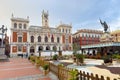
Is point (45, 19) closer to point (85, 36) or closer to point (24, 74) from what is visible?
point (85, 36)

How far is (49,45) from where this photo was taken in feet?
174

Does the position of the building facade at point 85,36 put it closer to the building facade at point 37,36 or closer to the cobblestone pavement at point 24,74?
the building facade at point 37,36

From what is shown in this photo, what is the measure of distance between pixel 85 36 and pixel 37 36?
24.5m

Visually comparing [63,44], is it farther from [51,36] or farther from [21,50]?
[21,50]

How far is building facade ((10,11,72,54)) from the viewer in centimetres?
4772

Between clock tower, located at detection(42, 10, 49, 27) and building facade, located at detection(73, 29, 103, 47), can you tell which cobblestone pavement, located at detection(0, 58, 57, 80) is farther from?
building facade, located at detection(73, 29, 103, 47)

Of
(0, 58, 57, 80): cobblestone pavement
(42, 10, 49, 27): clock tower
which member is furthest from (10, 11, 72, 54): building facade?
(0, 58, 57, 80): cobblestone pavement

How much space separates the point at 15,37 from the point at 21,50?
5182 millimetres

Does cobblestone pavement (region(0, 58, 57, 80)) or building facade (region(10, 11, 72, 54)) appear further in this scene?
building facade (region(10, 11, 72, 54))

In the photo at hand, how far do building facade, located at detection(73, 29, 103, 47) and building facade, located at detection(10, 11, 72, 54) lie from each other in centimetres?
627

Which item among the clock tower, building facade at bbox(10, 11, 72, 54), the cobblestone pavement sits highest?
the clock tower

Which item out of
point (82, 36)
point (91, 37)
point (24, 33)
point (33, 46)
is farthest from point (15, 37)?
point (91, 37)

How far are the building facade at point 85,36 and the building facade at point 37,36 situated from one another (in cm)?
627

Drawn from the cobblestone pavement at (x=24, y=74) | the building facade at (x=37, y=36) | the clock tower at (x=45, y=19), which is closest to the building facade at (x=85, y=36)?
the building facade at (x=37, y=36)
